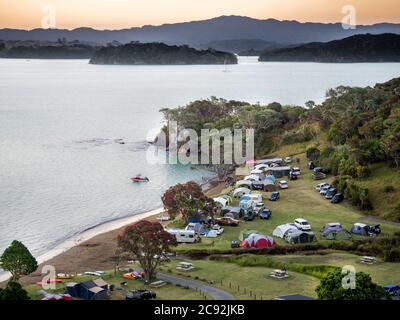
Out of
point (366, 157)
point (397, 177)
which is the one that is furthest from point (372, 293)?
point (366, 157)

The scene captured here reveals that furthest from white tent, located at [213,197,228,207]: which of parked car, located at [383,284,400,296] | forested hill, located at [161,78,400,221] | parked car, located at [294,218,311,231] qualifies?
parked car, located at [383,284,400,296]

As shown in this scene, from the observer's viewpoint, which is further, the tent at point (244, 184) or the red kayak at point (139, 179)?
the red kayak at point (139, 179)

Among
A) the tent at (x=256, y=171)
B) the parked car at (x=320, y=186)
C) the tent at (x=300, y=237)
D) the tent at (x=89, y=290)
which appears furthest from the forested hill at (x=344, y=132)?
the tent at (x=89, y=290)

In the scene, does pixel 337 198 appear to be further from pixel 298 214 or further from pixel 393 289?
pixel 393 289

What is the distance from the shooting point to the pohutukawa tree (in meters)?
37.2

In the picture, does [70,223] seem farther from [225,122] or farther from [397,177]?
[225,122]

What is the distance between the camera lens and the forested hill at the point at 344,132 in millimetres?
41906

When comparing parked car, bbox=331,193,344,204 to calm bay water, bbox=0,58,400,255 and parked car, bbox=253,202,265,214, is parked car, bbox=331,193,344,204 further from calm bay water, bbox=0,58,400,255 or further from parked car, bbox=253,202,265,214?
calm bay water, bbox=0,58,400,255

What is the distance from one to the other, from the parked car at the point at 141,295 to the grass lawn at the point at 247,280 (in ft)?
10.7

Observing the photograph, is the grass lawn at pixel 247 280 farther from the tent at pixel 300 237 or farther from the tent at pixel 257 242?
the tent at pixel 300 237

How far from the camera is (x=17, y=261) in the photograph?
26734 millimetres

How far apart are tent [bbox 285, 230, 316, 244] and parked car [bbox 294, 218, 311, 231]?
1.29m

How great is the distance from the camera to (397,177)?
42562 millimetres
